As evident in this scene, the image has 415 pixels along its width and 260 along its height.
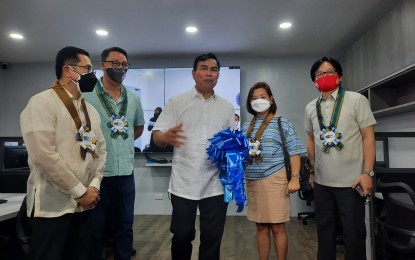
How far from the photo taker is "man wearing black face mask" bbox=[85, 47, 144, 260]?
1779 millimetres

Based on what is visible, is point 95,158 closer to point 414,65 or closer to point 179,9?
point 179,9

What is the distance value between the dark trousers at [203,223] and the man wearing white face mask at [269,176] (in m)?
0.43

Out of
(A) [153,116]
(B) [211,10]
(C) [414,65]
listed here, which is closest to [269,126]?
(C) [414,65]

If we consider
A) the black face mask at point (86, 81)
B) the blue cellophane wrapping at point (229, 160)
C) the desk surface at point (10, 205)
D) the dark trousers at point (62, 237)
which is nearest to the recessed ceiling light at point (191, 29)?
the black face mask at point (86, 81)

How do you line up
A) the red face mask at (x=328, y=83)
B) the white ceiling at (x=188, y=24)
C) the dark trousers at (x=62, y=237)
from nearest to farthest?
the dark trousers at (x=62, y=237)
the red face mask at (x=328, y=83)
the white ceiling at (x=188, y=24)

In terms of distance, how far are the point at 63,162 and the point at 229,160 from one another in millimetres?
888

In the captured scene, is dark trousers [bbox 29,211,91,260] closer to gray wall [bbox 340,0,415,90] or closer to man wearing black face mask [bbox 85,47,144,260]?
man wearing black face mask [bbox 85,47,144,260]

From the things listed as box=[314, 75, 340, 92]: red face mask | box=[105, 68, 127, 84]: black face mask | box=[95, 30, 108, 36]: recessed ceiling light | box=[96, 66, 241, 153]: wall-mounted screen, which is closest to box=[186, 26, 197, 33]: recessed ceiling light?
box=[96, 66, 241, 153]: wall-mounted screen

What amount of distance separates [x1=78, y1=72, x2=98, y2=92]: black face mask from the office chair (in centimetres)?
188

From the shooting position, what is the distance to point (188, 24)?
142 inches

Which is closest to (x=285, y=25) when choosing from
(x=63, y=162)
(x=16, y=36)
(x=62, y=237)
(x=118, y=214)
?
(x=118, y=214)

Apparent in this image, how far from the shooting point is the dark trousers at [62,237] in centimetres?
131

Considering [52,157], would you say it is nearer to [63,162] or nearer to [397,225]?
[63,162]

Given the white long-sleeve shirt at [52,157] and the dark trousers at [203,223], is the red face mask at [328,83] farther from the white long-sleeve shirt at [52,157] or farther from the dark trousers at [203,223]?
the white long-sleeve shirt at [52,157]
